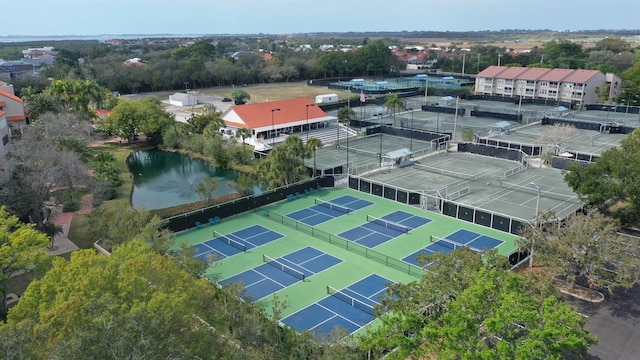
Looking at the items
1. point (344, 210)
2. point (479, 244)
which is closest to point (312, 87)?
point (344, 210)

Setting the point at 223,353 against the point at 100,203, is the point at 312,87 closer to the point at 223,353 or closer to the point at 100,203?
the point at 100,203

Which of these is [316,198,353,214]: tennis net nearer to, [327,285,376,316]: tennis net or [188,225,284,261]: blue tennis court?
[188,225,284,261]: blue tennis court

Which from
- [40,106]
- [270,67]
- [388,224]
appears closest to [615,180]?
[388,224]

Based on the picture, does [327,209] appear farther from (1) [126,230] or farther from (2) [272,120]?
(2) [272,120]

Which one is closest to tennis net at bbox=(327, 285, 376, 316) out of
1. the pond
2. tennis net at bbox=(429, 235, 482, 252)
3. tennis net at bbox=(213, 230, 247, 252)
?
tennis net at bbox=(213, 230, 247, 252)

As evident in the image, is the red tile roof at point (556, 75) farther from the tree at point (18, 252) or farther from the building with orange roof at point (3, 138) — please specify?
the tree at point (18, 252)

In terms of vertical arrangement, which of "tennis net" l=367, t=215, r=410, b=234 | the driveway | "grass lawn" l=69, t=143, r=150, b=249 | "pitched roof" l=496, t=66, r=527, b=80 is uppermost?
"pitched roof" l=496, t=66, r=527, b=80

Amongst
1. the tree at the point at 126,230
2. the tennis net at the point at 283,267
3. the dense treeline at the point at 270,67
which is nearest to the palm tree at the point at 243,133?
the tree at the point at 126,230
